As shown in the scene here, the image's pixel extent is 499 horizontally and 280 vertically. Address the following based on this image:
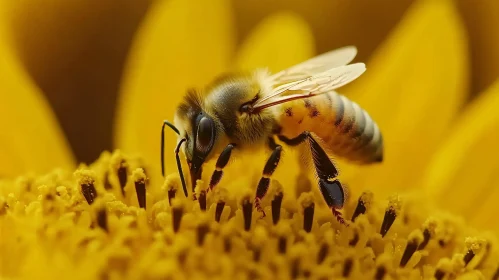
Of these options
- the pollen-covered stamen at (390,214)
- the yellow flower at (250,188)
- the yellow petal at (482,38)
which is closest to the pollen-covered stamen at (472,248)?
the yellow flower at (250,188)

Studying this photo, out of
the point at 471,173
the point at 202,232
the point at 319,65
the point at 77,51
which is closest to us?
the point at 202,232

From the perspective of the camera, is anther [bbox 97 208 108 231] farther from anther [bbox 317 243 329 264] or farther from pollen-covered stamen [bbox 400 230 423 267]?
pollen-covered stamen [bbox 400 230 423 267]

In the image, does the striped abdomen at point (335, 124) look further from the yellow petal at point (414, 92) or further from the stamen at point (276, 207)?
the yellow petal at point (414, 92)

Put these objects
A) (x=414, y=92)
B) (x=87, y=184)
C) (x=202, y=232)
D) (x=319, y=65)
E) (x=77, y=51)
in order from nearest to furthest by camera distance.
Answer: (x=202, y=232) < (x=87, y=184) < (x=319, y=65) < (x=414, y=92) < (x=77, y=51)

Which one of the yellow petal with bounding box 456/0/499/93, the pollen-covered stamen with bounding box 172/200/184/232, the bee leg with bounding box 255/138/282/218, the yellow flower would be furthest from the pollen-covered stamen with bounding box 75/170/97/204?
the yellow petal with bounding box 456/0/499/93

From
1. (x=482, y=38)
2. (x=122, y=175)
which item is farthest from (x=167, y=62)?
(x=482, y=38)

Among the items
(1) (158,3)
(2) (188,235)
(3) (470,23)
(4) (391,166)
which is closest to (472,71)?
(3) (470,23)

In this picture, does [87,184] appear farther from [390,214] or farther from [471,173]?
[471,173]
